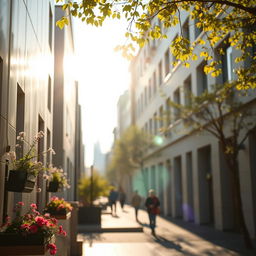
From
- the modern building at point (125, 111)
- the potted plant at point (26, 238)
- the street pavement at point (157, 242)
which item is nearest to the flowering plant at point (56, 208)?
the street pavement at point (157, 242)

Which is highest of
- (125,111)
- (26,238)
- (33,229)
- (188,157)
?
(125,111)

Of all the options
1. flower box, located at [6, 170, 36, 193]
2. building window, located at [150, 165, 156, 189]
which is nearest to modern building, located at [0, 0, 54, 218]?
flower box, located at [6, 170, 36, 193]

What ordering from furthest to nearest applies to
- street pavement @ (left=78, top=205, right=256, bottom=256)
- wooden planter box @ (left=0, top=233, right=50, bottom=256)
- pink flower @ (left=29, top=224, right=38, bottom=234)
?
street pavement @ (left=78, top=205, right=256, bottom=256) < pink flower @ (left=29, top=224, right=38, bottom=234) < wooden planter box @ (left=0, top=233, right=50, bottom=256)

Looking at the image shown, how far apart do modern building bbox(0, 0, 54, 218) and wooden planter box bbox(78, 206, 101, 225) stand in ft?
30.5

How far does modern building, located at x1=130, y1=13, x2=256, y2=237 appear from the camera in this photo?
17344 mm

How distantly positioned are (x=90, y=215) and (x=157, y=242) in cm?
743

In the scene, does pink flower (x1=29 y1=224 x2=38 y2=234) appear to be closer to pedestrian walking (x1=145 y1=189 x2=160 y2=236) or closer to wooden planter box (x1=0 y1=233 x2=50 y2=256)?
wooden planter box (x1=0 y1=233 x2=50 y2=256)

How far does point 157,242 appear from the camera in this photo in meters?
16.1

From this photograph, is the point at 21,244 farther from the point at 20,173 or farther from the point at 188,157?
the point at 188,157

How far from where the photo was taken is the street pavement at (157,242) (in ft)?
44.0

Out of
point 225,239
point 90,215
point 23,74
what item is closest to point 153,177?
point 90,215

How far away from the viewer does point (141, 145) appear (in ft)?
133

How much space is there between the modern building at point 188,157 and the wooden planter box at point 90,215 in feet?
18.0

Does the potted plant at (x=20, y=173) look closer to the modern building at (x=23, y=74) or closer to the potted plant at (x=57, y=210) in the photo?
the modern building at (x=23, y=74)
